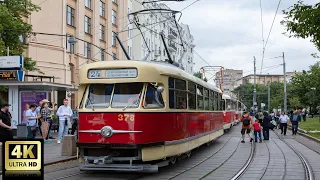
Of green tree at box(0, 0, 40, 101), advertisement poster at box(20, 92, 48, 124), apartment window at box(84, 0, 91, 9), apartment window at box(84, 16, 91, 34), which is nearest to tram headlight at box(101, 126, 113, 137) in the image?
advertisement poster at box(20, 92, 48, 124)

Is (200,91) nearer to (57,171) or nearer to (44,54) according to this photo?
(57,171)

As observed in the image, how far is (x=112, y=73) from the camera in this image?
10.9 meters

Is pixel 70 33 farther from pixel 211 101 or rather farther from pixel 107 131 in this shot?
pixel 107 131

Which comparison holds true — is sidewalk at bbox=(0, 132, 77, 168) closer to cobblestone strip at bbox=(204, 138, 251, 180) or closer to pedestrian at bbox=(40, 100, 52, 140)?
pedestrian at bbox=(40, 100, 52, 140)

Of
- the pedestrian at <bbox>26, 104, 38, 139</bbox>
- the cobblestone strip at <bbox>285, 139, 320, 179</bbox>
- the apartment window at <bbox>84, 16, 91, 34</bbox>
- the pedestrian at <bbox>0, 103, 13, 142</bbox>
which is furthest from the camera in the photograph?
the apartment window at <bbox>84, 16, 91, 34</bbox>

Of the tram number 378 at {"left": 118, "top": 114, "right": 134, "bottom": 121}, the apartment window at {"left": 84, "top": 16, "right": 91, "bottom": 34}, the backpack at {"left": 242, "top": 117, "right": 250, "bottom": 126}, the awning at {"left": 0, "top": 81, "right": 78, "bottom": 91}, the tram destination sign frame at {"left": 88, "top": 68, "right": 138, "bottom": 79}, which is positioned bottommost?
the backpack at {"left": 242, "top": 117, "right": 250, "bottom": 126}

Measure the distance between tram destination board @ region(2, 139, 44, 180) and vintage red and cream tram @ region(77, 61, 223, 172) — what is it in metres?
6.86

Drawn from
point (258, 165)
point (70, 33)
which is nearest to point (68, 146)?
point (258, 165)

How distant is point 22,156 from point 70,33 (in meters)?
36.0

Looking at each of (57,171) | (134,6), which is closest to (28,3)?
(57,171)

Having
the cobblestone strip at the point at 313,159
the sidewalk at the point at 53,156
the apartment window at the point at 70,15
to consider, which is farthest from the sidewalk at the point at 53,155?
the apartment window at the point at 70,15

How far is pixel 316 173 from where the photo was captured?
38.3 feet

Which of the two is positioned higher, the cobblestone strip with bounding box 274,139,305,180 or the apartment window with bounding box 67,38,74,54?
the apartment window with bounding box 67,38,74,54

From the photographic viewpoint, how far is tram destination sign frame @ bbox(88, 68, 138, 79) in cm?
1082
